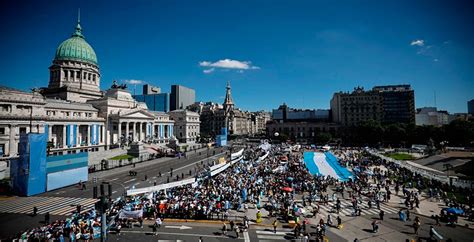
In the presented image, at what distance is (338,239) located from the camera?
1784cm

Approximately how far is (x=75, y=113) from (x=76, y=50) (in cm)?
2908

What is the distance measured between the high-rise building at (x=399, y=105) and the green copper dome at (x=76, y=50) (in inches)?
5097

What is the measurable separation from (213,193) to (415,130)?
297 feet

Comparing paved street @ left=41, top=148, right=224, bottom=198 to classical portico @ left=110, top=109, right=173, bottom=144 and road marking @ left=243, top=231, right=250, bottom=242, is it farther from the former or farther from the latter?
classical portico @ left=110, top=109, right=173, bottom=144

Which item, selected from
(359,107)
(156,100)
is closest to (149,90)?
(156,100)

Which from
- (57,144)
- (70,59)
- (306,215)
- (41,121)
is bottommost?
(306,215)

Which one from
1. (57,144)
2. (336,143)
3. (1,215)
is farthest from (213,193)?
(336,143)

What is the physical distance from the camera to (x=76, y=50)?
78750 millimetres

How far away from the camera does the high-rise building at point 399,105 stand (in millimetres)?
120938

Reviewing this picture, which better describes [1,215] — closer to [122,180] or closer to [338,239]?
[122,180]

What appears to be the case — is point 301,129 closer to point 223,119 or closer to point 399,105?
point 223,119

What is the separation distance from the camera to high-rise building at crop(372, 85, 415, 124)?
12094 cm

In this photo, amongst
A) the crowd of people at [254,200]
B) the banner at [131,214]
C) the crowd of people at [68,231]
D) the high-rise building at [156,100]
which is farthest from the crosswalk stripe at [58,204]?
the high-rise building at [156,100]

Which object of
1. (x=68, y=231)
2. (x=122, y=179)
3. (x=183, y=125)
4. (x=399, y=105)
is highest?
(x=399, y=105)
